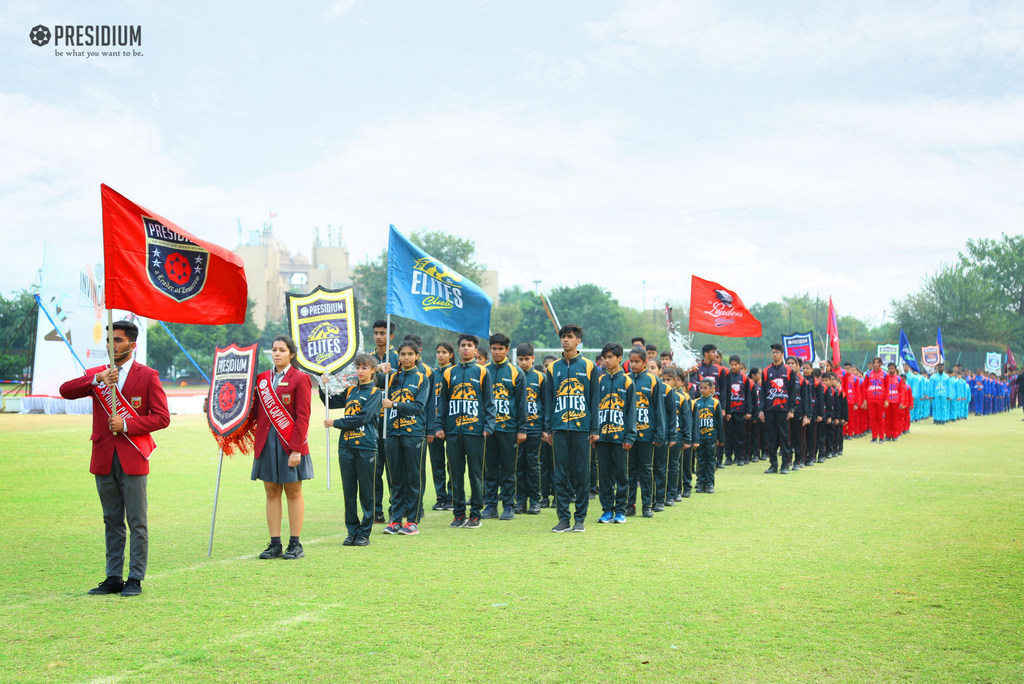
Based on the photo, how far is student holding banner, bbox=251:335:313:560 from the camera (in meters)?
7.29

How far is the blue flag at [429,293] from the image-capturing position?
920cm

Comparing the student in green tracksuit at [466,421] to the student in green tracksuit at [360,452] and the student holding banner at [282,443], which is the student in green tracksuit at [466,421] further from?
the student holding banner at [282,443]

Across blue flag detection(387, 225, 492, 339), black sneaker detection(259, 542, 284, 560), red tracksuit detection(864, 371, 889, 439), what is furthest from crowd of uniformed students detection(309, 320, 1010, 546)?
red tracksuit detection(864, 371, 889, 439)

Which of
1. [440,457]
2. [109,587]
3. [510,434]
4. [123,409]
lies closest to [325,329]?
[440,457]

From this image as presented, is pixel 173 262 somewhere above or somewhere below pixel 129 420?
above

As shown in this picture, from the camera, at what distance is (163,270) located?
6.63 meters

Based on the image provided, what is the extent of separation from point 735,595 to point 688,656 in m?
1.50

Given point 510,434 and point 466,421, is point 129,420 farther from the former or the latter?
point 510,434

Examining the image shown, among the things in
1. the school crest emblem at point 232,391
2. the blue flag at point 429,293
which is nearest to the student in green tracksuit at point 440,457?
the blue flag at point 429,293

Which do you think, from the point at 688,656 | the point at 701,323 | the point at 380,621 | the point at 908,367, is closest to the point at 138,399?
the point at 380,621

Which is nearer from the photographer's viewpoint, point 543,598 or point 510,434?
point 543,598

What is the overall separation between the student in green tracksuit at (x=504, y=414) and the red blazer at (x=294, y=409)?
2.56 metres

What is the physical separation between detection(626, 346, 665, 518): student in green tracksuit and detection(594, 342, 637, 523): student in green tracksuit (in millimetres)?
427

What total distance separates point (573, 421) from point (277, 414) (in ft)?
10.5
